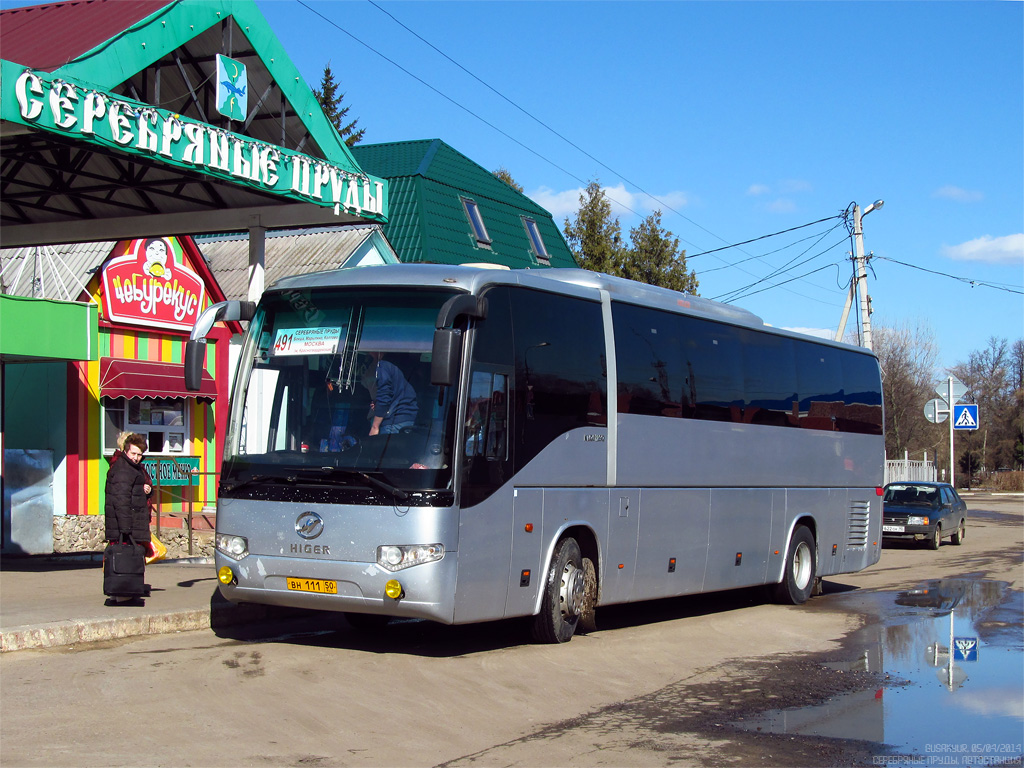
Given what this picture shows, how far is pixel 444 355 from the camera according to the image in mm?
8602

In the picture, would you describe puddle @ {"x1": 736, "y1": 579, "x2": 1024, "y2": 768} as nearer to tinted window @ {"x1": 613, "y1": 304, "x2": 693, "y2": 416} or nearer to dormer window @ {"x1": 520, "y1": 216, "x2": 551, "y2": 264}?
tinted window @ {"x1": 613, "y1": 304, "x2": 693, "y2": 416}

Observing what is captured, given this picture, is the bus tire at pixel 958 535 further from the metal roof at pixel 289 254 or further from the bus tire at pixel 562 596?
the bus tire at pixel 562 596

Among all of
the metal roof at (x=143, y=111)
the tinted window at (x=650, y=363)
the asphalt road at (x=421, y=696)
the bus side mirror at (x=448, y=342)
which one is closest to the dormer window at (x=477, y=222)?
the metal roof at (x=143, y=111)

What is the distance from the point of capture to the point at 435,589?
29.6 ft

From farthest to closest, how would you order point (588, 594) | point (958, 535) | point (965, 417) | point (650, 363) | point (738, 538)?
point (965, 417), point (958, 535), point (738, 538), point (650, 363), point (588, 594)

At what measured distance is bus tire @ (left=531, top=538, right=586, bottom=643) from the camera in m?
10.4

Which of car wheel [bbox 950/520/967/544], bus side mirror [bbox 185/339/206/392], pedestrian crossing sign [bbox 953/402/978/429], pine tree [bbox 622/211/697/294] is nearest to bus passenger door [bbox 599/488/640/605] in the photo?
bus side mirror [bbox 185/339/206/392]

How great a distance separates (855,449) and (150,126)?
10897 mm

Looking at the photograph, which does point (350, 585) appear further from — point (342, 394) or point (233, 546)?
point (342, 394)

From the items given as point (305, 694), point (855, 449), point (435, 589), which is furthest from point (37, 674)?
point (855, 449)

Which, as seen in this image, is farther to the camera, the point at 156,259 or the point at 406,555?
the point at 156,259

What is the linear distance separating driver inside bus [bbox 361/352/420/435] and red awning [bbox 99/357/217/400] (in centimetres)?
1090

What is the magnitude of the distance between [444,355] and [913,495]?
21886 mm
